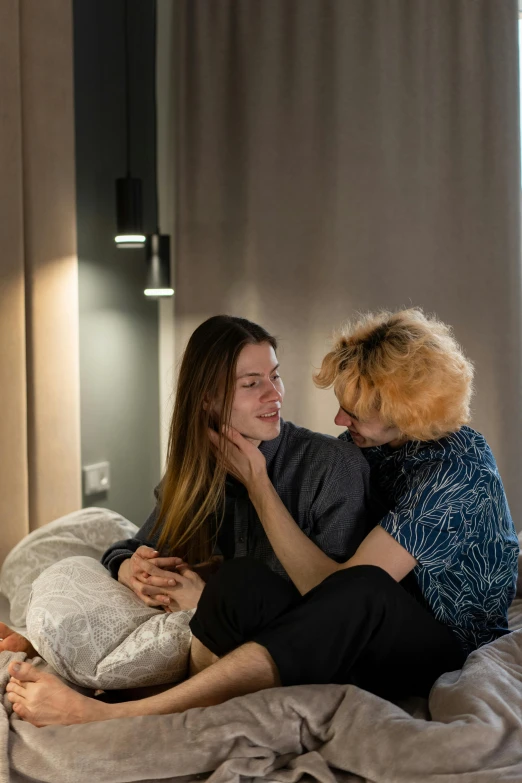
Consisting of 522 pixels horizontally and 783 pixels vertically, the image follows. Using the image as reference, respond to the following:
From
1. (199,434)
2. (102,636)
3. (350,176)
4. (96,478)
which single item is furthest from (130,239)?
(102,636)

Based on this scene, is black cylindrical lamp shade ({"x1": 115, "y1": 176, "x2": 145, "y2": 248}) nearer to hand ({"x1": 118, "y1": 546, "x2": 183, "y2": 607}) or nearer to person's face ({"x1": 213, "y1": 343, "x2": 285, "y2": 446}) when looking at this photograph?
person's face ({"x1": 213, "y1": 343, "x2": 285, "y2": 446})

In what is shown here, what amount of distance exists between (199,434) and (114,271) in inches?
49.4

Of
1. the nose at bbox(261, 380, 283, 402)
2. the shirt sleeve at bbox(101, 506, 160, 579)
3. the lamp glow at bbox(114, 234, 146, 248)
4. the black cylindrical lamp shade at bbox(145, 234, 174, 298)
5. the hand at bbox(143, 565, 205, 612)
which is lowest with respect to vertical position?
the hand at bbox(143, 565, 205, 612)

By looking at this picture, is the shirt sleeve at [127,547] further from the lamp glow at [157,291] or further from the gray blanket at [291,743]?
the lamp glow at [157,291]

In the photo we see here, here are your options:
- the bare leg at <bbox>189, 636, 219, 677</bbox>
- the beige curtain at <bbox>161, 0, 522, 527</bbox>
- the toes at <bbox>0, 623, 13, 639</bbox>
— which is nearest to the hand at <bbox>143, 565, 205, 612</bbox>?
the bare leg at <bbox>189, 636, 219, 677</bbox>

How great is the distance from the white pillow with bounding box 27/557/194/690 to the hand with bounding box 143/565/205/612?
52 millimetres

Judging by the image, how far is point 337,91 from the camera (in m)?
3.40

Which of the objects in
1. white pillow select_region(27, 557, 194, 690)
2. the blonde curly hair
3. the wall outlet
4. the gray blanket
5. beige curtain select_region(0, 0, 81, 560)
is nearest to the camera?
the gray blanket

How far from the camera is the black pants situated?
1.53 meters

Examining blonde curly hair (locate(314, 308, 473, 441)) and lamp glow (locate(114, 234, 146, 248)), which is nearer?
blonde curly hair (locate(314, 308, 473, 441))

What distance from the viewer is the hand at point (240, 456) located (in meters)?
1.93

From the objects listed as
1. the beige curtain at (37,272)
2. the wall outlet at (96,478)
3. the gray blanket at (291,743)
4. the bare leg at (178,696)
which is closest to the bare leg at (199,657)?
the bare leg at (178,696)

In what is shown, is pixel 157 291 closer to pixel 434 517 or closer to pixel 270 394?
pixel 270 394

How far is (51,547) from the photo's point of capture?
2270 mm
